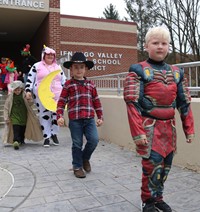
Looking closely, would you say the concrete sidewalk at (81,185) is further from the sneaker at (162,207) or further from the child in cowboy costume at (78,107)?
the child in cowboy costume at (78,107)

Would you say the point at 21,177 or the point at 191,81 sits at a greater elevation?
the point at 191,81

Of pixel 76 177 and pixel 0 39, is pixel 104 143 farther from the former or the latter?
pixel 0 39

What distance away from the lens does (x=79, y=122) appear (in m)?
4.20

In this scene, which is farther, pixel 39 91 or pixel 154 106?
pixel 39 91

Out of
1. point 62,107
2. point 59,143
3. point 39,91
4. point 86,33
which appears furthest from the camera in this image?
point 86,33

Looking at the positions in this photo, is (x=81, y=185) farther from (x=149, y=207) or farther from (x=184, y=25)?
(x=184, y=25)

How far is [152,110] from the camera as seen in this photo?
2627 millimetres

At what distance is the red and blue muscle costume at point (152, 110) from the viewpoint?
2.57 metres

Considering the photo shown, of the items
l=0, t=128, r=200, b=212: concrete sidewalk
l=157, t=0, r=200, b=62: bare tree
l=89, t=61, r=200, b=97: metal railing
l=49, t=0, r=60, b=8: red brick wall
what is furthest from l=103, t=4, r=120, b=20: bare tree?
l=0, t=128, r=200, b=212: concrete sidewalk

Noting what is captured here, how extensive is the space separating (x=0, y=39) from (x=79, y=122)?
16524mm

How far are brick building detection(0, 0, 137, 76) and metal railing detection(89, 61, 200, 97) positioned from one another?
592cm

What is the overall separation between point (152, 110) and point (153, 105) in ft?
0.15

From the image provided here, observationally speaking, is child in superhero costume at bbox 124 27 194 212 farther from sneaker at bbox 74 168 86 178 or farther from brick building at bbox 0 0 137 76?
brick building at bbox 0 0 137 76

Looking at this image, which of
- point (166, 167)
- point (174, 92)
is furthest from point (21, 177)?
point (174, 92)
